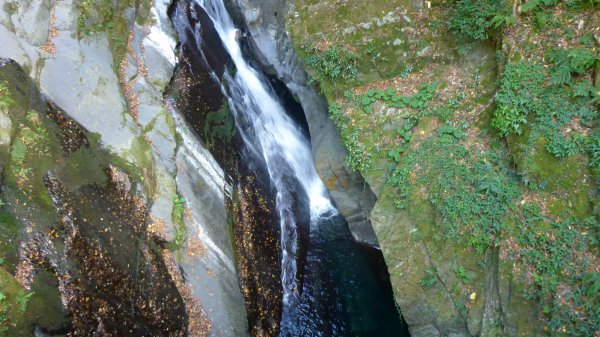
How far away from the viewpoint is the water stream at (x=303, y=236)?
1102 centimetres

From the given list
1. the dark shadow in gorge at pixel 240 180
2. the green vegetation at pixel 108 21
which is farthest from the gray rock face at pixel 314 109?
the green vegetation at pixel 108 21

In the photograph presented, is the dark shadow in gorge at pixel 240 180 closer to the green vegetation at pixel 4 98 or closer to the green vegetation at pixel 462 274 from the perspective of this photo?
the green vegetation at pixel 4 98

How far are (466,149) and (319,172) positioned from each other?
170 inches

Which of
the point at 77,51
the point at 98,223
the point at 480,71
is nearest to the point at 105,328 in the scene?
the point at 98,223

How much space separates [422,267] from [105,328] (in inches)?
260

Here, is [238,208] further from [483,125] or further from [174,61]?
[483,125]

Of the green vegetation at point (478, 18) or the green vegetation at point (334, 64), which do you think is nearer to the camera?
the green vegetation at point (478, 18)

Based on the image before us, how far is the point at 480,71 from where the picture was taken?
394 inches

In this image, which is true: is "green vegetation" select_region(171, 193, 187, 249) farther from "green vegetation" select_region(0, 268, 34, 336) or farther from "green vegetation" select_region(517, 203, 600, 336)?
"green vegetation" select_region(517, 203, 600, 336)

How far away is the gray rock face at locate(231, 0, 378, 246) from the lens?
464 inches

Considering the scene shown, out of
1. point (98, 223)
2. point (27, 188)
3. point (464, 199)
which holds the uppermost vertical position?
point (27, 188)

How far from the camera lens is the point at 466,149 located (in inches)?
369

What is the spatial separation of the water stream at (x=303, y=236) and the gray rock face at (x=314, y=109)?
0.72m

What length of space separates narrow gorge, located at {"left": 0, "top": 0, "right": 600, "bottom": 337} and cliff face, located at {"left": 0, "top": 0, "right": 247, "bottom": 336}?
1.4 inches
